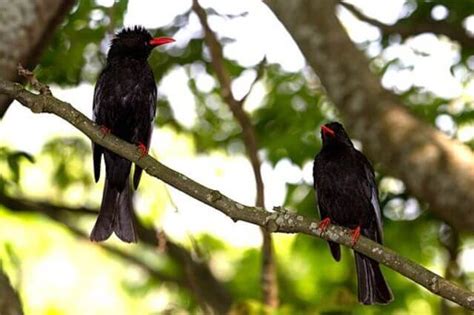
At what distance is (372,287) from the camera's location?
3.86m

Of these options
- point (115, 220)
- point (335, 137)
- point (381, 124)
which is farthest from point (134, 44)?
point (381, 124)

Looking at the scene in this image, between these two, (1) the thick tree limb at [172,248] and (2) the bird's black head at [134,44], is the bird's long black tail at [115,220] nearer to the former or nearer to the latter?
(2) the bird's black head at [134,44]

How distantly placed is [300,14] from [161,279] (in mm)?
2497

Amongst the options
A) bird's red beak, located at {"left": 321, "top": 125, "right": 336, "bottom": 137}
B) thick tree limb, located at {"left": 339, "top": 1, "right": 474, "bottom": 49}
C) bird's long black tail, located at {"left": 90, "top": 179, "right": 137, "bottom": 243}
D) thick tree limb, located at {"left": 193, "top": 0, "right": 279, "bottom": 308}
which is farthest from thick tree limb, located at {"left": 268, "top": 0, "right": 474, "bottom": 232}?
bird's long black tail, located at {"left": 90, "top": 179, "right": 137, "bottom": 243}

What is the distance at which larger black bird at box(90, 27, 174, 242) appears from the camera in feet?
12.5

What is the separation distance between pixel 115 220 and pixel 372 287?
1.13m

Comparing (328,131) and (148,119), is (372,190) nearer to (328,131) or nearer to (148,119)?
(328,131)

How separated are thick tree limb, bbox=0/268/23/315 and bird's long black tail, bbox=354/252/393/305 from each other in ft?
4.63

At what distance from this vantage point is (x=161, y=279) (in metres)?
6.77

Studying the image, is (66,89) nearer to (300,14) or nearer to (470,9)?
(300,14)

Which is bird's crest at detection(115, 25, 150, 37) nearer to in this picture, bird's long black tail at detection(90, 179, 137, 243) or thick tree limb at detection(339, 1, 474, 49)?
bird's long black tail at detection(90, 179, 137, 243)

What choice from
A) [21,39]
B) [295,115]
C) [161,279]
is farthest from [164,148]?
[21,39]

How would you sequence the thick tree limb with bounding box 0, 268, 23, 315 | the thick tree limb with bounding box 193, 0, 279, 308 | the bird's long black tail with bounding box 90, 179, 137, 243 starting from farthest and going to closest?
the thick tree limb with bounding box 193, 0, 279, 308
the bird's long black tail with bounding box 90, 179, 137, 243
the thick tree limb with bounding box 0, 268, 23, 315

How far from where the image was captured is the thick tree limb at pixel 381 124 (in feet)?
14.4
